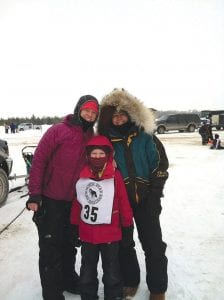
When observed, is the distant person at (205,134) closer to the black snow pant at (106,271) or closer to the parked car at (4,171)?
the parked car at (4,171)

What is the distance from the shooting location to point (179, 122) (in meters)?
29.2

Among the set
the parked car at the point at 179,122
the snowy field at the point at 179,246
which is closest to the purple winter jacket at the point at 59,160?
the snowy field at the point at 179,246

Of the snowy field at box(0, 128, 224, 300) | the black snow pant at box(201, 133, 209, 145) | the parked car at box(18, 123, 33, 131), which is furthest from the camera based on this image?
the parked car at box(18, 123, 33, 131)

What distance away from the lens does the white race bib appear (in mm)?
2723

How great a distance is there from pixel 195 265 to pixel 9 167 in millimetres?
4075

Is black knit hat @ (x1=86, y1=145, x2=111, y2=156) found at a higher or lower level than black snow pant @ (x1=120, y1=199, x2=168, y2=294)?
higher

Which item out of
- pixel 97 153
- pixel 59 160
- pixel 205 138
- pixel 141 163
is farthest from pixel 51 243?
pixel 205 138

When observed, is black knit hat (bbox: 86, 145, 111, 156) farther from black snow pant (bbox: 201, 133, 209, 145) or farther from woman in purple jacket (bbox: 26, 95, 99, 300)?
black snow pant (bbox: 201, 133, 209, 145)

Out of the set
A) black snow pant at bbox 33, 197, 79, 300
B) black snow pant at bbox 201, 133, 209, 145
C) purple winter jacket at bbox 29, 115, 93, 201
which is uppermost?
purple winter jacket at bbox 29, 115, 93, 201

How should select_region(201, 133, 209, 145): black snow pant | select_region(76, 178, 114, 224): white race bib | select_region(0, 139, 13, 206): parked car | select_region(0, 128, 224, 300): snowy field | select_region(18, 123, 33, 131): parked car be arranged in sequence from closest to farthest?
select_region(76, 178, 114, 224): white race bib → select_region(0, 128, 224, 300): snowy field → select_region(0, 139, 13, 206): parked car → select_region(201, 133, 209, 145): black snow pant → select_region(18, 123, 33, 131): parked car

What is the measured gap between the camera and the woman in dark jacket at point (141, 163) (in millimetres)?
2810

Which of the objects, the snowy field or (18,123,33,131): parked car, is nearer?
the snowy field

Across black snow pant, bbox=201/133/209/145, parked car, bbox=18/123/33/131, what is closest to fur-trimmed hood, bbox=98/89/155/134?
black snow pant, bbox=201/133/209/145

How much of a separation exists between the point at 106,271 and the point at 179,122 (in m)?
27.2
